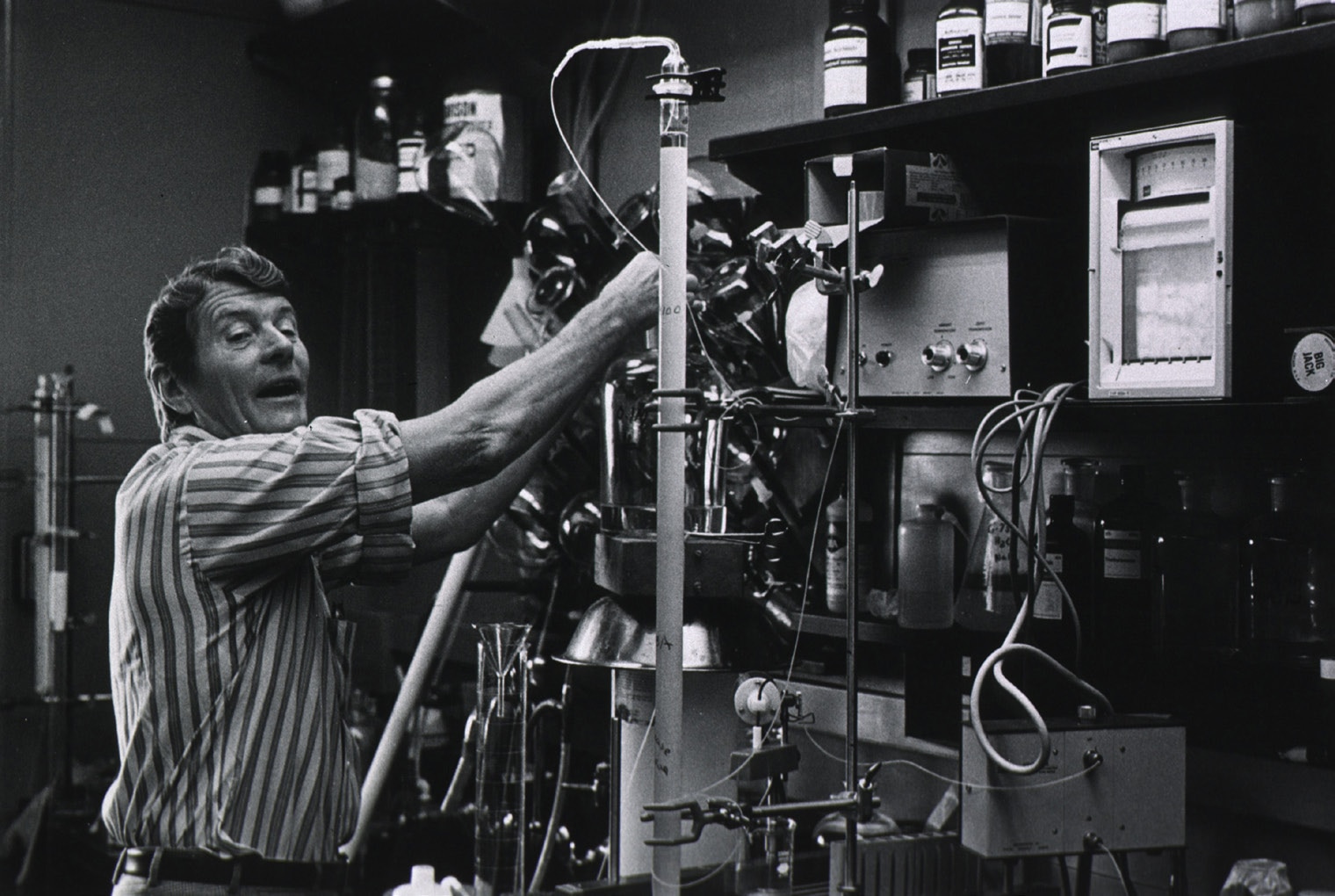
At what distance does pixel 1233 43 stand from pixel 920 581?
0.87 metres

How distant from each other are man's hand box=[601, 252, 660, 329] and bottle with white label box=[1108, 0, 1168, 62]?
62 centimetres

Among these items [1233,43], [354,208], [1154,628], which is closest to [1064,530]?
[1154,628]

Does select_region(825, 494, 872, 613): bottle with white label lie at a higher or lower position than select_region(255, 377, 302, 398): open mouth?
lower

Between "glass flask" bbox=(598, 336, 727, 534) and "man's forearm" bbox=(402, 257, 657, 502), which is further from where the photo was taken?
"glass flask" bbox=(598, 336, 727, 534)

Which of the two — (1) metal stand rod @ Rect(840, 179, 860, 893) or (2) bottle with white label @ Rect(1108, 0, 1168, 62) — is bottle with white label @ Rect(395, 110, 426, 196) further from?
(2) bottle with white label @ Rect(1108, 0, 1168, 62)

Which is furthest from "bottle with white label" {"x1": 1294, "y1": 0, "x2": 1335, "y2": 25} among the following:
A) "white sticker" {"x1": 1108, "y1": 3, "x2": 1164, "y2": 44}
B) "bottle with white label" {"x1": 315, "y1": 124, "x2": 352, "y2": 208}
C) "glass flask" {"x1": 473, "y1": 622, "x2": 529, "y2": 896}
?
"bottle with white label" {"x1": 315, "y1": 124, "x2": 352, "y2": 208}

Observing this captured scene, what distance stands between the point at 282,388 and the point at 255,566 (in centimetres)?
30

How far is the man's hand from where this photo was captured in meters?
1.73

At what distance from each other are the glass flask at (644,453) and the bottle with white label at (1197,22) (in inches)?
28.2

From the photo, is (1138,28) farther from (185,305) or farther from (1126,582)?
(185,305)

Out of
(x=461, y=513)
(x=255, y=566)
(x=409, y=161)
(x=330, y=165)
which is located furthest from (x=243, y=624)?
(x=330, y=165)

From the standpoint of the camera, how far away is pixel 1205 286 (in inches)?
66.1

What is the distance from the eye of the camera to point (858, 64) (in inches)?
82.2

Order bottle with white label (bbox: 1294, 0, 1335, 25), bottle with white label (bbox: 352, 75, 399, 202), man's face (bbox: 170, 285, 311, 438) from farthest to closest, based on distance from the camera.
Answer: bottle with white label (bbox: 352, 75, 399, 202)
man's face (bbox: 170, 285, 311, 438)
bottle with white label (bbox: 1294, 0, 1335, 25)
